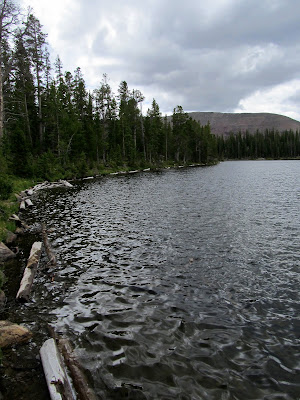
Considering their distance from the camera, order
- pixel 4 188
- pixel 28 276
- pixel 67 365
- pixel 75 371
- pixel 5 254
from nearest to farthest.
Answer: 1. pixel 75 371
2. pixel 67 365
3. pixel 28 276
4. pixel 5 254
5. pixel 4 188

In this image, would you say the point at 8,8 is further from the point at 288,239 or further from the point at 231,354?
the point at 231,354

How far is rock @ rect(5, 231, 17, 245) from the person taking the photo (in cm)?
1287

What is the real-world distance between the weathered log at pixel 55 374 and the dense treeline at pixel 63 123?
25633 mm

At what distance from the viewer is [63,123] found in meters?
54.1

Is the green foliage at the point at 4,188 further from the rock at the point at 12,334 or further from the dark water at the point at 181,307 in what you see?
the rock at the point at 12,334

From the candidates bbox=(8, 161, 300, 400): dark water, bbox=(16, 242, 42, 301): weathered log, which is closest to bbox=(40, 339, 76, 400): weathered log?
bbox=(8, 161, 300, 400): dark water

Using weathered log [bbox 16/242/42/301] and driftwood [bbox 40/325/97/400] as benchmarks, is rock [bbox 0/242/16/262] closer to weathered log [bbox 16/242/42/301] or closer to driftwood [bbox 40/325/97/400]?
weathered log [bbox 16/242/42/301]

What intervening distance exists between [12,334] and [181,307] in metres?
4.27

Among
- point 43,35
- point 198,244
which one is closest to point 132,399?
point 198,244

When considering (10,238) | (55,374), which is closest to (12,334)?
(55,374)

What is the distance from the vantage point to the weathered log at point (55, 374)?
170 inches


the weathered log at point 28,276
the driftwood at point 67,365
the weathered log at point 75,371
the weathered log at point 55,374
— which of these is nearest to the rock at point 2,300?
the weathered log at point 28,276

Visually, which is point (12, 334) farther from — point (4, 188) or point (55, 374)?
point (4, 188)

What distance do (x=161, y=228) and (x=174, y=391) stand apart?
35.9ft
